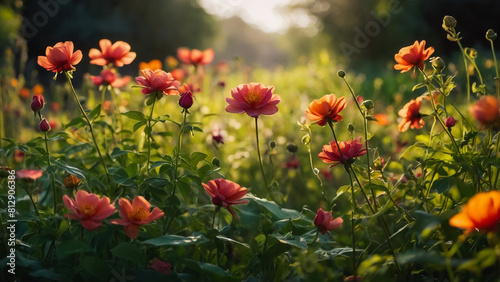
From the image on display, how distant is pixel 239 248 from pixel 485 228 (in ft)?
2.02

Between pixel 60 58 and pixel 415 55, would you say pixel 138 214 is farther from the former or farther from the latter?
pixel 415 55

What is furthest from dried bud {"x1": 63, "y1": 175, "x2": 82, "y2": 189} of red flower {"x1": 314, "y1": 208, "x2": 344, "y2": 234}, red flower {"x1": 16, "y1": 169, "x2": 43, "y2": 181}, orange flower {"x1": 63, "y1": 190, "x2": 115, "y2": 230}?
red flower {"x1": 314, "y1": 208, "x2": 344, "y2": 234}

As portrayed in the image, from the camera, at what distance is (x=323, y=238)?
4.02ft

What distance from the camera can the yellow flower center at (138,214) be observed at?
0.98m

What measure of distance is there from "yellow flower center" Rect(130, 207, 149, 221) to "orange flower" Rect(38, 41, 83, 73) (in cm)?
42

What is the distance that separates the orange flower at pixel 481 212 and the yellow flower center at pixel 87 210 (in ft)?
2.28

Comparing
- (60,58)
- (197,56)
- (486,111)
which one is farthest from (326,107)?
(197,56)

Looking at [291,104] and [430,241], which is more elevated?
[291,104]

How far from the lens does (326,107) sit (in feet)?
3.40

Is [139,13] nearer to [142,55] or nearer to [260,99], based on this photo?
[142,55]

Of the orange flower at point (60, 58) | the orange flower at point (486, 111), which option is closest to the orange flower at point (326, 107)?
the orange flower at point (486, 111)

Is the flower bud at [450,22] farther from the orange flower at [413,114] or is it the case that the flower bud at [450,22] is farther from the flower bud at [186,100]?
the flower bud at [186,100]

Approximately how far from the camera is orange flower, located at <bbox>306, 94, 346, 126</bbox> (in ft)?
3.41

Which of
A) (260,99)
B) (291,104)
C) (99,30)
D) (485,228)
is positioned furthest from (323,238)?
(99,30)
